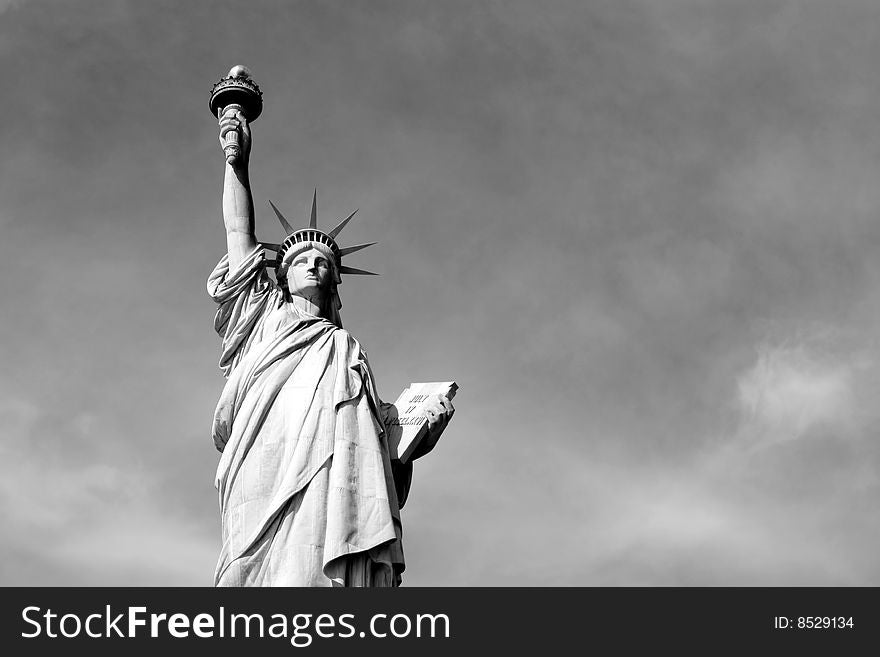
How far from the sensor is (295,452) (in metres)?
20.3

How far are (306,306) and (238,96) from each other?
415 cm

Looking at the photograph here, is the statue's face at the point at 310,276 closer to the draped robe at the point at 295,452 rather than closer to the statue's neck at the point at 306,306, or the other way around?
the statue's neck at the point at 306,306

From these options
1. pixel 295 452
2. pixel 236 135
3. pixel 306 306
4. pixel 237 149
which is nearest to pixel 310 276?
pixel 306 306

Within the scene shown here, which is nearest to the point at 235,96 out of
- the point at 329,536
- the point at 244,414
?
the point at 244,414

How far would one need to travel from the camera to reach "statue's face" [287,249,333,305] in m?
23.0

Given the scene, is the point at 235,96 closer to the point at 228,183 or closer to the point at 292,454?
the point at 228,183

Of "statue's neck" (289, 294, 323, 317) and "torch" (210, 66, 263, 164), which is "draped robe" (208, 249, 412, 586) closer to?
"statue's neck" (289, 294, 323, 317)

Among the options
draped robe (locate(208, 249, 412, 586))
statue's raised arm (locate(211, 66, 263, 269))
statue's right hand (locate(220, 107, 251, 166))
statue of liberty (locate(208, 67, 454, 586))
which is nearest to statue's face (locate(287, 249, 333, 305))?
statue of liberty (locate(208, 67, 454, 586))

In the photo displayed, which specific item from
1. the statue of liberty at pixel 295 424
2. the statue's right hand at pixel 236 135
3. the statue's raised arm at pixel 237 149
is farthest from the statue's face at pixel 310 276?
the statue's right hand at pixel 236 135

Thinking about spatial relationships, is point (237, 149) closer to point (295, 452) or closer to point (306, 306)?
point (306, 306)

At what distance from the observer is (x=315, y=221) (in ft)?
78.9

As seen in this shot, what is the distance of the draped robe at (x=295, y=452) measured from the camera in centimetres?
1955

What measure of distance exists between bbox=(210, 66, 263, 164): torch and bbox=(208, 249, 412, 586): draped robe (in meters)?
2.97

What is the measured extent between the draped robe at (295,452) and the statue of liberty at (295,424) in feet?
0.07
